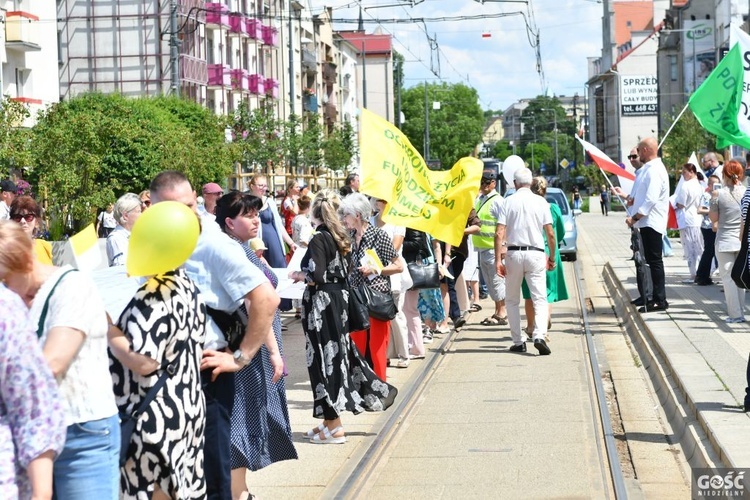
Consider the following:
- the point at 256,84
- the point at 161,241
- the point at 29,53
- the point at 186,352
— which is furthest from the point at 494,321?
the point at 256,84

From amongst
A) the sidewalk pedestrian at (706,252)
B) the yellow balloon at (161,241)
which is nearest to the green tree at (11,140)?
the sidewalk pedestrian at (706,252)

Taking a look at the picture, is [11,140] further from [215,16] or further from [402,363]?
[215,16]

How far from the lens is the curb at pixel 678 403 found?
25.9 feet

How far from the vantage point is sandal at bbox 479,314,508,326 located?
54.5 ft

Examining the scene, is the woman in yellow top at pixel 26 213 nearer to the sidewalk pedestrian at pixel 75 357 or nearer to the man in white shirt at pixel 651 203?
the sidewalk pedestrian at pixel 75 357

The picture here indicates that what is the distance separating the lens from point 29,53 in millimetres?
42000

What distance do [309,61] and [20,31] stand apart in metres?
46.9

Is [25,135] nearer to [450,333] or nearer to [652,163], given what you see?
[450,333]

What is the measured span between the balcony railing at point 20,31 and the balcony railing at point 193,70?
14812mm

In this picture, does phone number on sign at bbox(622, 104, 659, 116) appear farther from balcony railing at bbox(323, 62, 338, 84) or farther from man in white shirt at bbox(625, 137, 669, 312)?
man in white shirt at bbox(625, 137, 669, 312)

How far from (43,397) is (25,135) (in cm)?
2115

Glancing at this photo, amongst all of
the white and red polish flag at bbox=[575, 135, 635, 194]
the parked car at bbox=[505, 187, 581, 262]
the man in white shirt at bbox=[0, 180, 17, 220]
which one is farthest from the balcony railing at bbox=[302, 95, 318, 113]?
the man in white shirt at bbox=[0, 180, 17, 220]

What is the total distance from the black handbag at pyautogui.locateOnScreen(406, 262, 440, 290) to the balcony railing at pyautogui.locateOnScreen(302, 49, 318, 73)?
239 ft

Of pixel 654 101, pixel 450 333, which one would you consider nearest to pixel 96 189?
pixel 450 333
